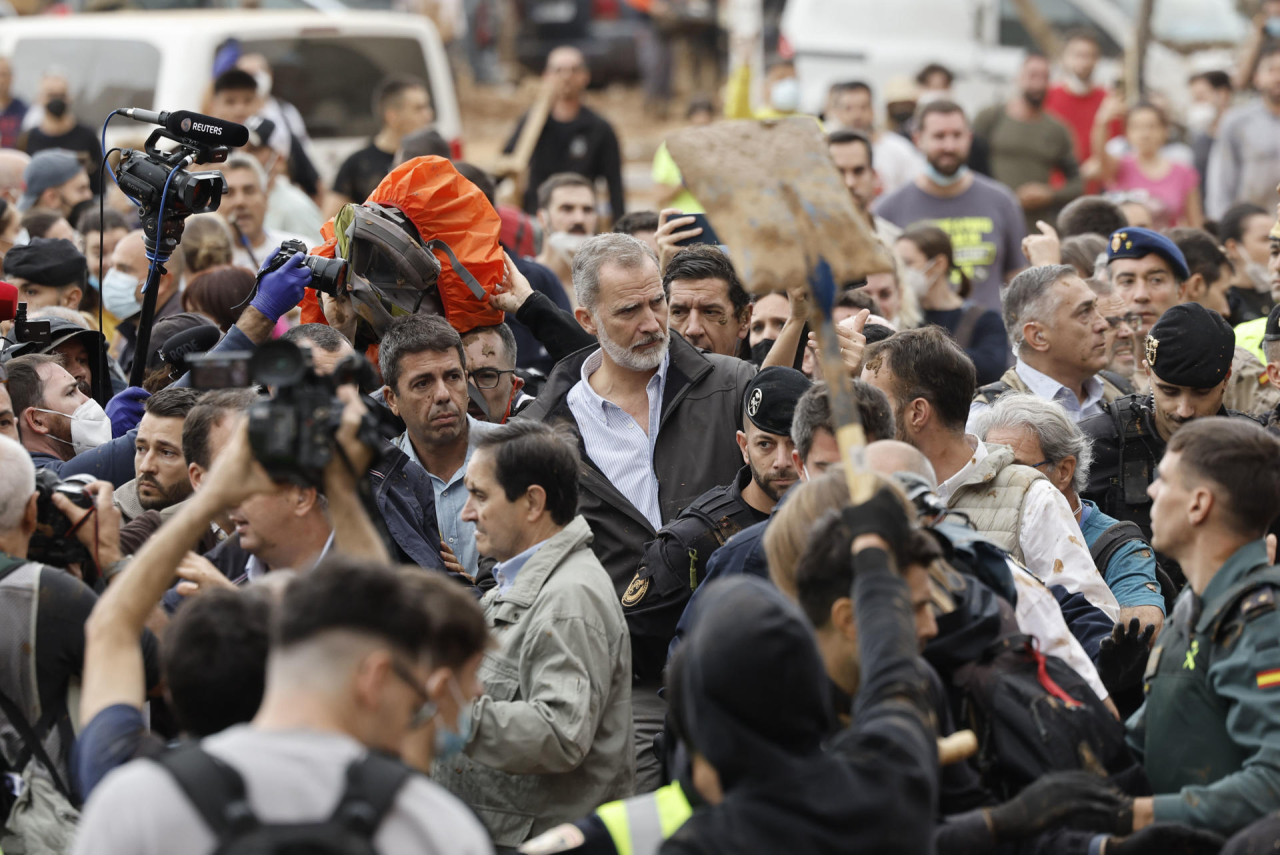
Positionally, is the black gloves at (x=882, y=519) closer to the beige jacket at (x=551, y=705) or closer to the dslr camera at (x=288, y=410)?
the dslr camera at (x=288, y=410)

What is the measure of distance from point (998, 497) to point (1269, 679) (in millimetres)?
1443

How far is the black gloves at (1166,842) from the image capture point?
3.05 meters

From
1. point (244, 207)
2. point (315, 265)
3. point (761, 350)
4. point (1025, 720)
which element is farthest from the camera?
point (244, 207)

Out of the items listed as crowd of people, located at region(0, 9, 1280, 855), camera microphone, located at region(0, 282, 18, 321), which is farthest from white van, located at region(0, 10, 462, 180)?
camera microphone, located at region(0, 282, 18, 321)

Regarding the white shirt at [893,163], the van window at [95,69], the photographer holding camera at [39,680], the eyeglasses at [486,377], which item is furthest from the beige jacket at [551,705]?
the van window at [95,69]

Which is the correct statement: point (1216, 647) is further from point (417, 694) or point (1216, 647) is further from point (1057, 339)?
point (1057, 339)

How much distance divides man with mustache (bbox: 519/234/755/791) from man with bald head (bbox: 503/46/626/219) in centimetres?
527

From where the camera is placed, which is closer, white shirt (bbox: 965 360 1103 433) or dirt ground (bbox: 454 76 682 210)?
white shirt (bbox: 965 360 1103 433)

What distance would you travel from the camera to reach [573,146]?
35.0 ft

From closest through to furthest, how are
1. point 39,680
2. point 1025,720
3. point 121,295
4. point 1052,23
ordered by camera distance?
point 1025,720 < point 39,680 < point 121,295 < point 1052,23

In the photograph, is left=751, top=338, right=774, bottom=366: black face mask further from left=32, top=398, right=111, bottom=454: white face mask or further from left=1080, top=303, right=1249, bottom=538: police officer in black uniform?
left=32, top=398, right=111, bottom=454: white face mask

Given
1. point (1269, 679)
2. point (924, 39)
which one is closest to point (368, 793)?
point (1269, 679)

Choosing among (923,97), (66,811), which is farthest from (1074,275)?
(923,97)

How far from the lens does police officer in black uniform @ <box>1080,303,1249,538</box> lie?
5.18 meters
